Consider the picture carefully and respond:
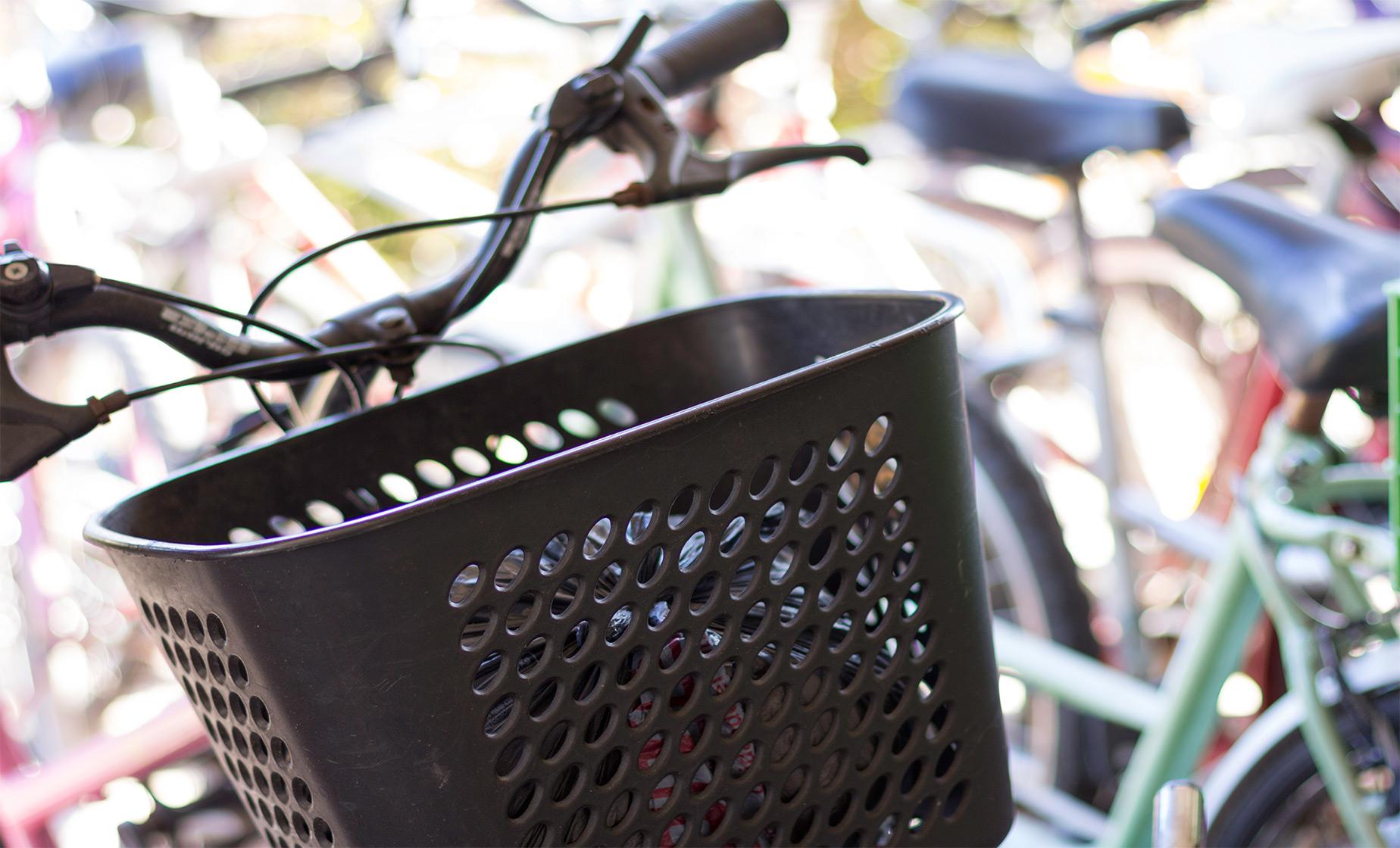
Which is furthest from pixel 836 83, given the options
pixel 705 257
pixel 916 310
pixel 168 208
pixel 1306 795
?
pixel 916 310

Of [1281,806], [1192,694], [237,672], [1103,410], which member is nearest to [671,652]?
[237,672]

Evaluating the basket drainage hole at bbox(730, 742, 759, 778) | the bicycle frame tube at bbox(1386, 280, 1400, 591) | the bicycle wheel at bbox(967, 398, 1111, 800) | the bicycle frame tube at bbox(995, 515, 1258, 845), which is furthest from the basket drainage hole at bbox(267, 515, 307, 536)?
the bicycle wheel at bbox(967, 398, 1111, 800)

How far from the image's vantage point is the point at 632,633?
0.41 m

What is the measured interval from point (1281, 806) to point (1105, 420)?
0.42 m

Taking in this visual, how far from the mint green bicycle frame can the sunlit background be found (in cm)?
53

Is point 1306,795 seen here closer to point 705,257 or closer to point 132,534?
point 705,257

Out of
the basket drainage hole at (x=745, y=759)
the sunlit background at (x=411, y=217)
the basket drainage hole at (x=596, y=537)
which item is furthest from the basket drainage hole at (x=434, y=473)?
the sunlit background at (x=411, y=217)

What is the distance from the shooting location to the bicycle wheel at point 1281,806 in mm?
890

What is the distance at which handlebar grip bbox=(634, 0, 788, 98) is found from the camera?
1.98ft

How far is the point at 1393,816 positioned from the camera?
0.77m

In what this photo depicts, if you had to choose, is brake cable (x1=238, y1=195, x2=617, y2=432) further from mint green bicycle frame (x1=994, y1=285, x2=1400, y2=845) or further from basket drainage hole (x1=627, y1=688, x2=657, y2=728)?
mint green bicycle frame (x1=994, y1=285, x2=1400, y2=845)

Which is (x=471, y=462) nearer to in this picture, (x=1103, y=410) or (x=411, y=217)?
(x=1103, y=410)

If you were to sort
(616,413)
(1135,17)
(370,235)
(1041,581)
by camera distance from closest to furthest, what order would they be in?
(370,235) → (616,413) → (1135,17) → (1041,581)

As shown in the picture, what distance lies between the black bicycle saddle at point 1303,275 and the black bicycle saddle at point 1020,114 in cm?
37
